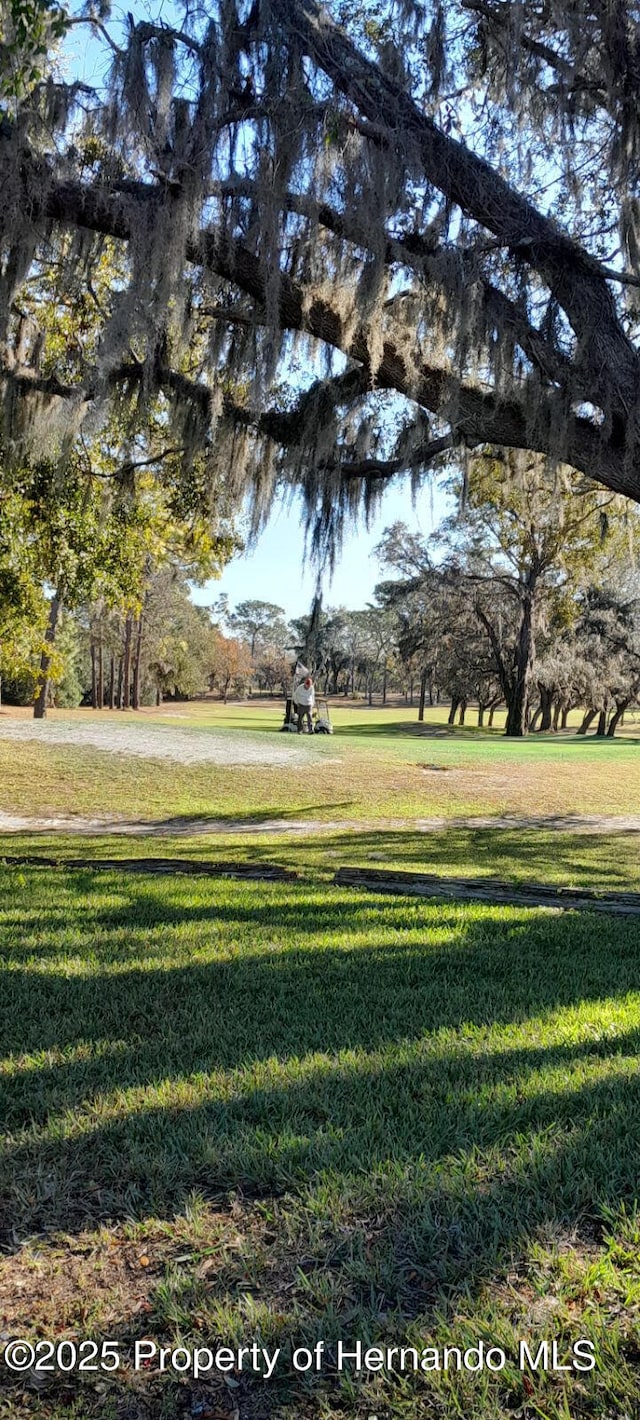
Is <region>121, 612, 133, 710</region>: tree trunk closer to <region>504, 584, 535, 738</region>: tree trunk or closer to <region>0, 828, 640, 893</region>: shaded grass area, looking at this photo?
<region>504, 584, 535, 738</region>: tree trunk

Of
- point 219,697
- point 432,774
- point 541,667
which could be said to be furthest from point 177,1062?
point 219,697

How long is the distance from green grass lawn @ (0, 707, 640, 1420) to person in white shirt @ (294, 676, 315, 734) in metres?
15.6

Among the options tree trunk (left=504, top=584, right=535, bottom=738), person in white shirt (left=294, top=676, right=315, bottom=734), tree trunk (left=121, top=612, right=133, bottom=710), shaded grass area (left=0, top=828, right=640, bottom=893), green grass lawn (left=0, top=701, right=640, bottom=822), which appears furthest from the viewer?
tree trunk (left=121, top=612, right=133, bottom=710)

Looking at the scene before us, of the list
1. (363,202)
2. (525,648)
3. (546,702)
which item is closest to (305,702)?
(525,648)

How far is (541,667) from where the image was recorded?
2980 cm

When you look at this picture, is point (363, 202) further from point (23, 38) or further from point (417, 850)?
point (417, 850)

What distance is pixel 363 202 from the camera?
4773 mm

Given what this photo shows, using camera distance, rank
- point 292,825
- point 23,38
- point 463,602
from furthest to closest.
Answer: point 463,602, point 292,825, point 23,38

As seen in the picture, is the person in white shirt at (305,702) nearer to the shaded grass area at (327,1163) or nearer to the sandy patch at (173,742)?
the sandy patch at (173,742)

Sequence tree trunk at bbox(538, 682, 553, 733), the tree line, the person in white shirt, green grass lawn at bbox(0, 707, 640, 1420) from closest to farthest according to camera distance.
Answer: green grass lawn at bbox(0, 707, 640, 1420) → the tree line → the person in white shirt → tree trunk at bbox(538, 682, 553, 733)

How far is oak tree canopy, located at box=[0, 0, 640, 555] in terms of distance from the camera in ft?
15.7

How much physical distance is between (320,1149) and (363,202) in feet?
15.9

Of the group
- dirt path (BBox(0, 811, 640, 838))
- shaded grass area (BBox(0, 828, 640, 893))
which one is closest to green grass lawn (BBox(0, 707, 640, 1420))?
shaded grass area (BBox(0, 828, 640, 893))

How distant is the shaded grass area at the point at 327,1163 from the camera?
148 cm
